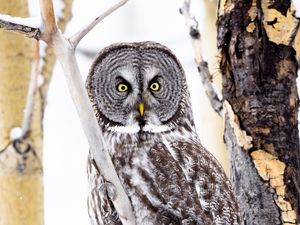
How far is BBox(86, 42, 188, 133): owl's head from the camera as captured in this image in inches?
138

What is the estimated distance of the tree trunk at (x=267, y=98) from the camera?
10.6ft

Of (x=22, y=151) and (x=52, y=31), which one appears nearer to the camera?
(x=52, y=31)

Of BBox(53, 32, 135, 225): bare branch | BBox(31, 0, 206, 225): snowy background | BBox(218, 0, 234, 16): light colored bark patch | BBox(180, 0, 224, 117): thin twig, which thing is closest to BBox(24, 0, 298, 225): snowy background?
BBox(31, 0, 206, 225): snowy background

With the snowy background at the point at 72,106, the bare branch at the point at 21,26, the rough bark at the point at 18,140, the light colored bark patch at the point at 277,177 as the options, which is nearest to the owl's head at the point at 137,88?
the rough bark at the point at 18,140

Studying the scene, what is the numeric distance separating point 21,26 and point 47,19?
0.10m

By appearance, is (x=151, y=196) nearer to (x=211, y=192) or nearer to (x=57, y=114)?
(x=211, y=192)

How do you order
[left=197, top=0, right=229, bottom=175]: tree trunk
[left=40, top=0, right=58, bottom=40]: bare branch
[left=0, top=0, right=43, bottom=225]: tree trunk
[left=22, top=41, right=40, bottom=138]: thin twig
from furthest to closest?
[left=197, top=0, right=229, bottom=175]: tree trunk < [left=0, top=0, right=43, bottom=225]: tree trunk < [left=22, top=41, right=40, bottom=138]: thin twig < [left=40, top=0, right=58, bottom=40]: bare branch

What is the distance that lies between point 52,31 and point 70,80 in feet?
0.49

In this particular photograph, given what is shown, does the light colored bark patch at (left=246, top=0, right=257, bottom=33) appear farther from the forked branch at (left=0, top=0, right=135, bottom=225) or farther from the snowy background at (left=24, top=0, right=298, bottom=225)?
the snowy background at (left=24, top=0, right=298, bottom=225)

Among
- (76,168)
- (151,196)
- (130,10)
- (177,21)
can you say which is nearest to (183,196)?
(151,196)

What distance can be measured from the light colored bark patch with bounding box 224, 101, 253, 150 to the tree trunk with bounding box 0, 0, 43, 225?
2.57 ft

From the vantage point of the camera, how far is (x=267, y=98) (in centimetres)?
325

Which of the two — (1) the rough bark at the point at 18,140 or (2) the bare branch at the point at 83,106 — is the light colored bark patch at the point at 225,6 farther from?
(2) the bare branch at the point at 83,106

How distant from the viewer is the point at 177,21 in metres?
9.98
